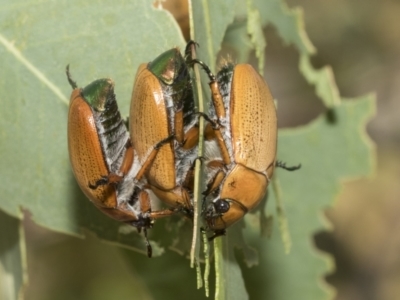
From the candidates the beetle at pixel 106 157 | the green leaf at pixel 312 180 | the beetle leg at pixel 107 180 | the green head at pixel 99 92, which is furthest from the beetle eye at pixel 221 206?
the green leaf at pixel 312 180

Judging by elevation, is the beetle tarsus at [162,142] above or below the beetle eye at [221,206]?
above

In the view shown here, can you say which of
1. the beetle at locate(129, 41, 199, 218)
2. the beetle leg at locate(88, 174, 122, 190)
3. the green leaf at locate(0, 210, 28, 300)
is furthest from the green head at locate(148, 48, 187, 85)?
the green leaf at locate(0, 210, 28, 300)

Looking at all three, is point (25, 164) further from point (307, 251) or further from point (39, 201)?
point (307, 251)

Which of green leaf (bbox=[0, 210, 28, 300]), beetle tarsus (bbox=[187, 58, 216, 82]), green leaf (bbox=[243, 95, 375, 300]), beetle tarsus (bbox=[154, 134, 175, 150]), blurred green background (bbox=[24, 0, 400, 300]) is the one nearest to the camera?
beetle tarsus (bbox=[187, 58, 216, 82])

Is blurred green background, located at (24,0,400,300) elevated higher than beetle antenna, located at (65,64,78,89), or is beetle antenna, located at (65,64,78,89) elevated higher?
beetle antenna, located at (65,64,78,89)

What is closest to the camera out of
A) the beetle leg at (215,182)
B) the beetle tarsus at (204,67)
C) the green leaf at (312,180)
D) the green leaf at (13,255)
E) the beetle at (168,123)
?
the beetle tarsus at (204,67)

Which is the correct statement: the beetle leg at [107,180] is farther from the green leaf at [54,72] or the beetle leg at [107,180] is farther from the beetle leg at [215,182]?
the beetle leg at [215,182]

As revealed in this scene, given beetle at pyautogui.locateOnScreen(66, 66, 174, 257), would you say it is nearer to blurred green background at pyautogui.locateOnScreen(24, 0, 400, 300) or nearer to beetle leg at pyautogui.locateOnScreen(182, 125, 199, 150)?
beetle leg at pyautogui.locateOnScreen(182, 125, 199, 150)

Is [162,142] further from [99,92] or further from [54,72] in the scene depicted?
[54,72]
